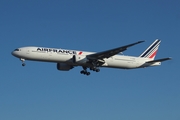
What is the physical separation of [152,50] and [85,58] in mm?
17505

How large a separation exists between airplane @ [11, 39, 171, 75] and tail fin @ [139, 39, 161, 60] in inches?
26.0

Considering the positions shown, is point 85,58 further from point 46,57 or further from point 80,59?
point 46,57

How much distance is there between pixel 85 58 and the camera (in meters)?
73.3

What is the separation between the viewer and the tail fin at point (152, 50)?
8288 centimetres

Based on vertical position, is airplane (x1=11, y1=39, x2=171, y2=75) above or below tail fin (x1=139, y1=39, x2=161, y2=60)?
below

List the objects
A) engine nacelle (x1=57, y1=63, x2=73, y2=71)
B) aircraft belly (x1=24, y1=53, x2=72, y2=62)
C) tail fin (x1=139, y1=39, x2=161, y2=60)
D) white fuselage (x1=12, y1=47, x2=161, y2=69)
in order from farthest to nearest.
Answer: tail fin (x1=139, y1=39, x2=161, y2=60), engine nacelle (x1=57, y1=63, x2=73, y2=71), white fuselage (x1=12, y1=47, x2=161, y2=69), aircraft belly (x1=24, y1=53, x2=72, y2=62)

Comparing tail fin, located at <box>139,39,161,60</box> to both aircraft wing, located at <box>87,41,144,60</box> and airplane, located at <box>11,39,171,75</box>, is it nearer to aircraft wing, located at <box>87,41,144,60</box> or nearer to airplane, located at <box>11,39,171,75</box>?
airplane, located at <box>11,39,171,75</box>

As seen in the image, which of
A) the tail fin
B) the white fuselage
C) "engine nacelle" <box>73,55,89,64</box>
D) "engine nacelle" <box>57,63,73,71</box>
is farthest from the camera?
the tail fin

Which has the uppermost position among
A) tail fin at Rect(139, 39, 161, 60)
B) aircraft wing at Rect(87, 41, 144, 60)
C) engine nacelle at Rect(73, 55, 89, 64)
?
tail fin at Rect(139, 39, 161, 60)

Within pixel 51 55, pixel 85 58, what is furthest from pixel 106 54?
pixel 51 55

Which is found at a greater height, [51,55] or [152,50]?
[152,50]

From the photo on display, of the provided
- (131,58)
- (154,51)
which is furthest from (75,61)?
(154,51)

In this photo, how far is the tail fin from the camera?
82875mm

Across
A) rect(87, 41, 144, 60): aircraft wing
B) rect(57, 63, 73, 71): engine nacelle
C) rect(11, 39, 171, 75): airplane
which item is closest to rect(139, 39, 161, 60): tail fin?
rect(11, 39, 171, 75): airplane
